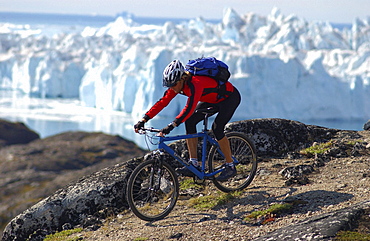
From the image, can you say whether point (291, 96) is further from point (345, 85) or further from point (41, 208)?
point (41, 208)

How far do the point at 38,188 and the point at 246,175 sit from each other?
34905 mm

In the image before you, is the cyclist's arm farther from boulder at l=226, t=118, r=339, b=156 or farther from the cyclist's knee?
boulder at l=226, t=118, r=339, b=156

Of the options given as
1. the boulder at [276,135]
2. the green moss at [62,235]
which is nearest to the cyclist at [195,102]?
the green moss at [62,235]

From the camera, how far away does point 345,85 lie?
50.8 meters

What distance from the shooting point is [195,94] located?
5.55 meters

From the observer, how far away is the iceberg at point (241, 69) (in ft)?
167

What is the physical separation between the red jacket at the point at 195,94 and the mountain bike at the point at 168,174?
240mm

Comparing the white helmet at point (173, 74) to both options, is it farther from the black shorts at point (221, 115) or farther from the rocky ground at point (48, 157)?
the rocky ground at point (48, 157)

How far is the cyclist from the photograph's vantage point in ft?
18.1

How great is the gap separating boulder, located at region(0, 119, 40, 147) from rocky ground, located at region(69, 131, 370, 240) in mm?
50427

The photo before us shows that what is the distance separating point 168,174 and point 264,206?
1.41 meters

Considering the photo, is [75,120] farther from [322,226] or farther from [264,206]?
[322,226]

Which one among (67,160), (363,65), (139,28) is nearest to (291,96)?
(363,65)

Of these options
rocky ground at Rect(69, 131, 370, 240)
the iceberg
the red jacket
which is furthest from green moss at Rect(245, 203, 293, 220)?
the iceberg
